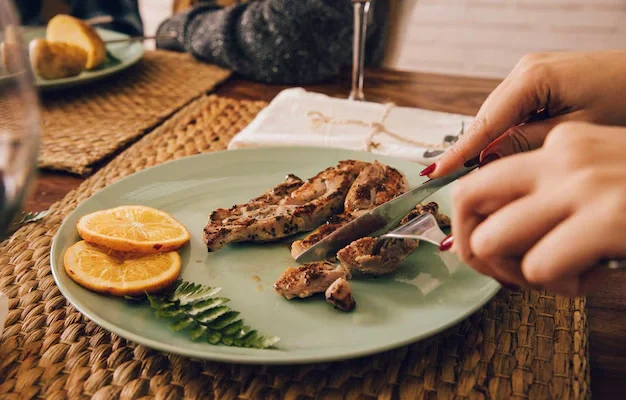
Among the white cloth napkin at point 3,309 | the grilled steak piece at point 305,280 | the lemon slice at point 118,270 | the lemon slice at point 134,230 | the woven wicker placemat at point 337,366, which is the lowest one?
the woven wicker placemat at point 337,366

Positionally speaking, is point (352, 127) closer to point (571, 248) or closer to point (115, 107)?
point (115, 107)

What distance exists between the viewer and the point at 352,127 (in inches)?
55.9

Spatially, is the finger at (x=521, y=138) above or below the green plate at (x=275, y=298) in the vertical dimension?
above

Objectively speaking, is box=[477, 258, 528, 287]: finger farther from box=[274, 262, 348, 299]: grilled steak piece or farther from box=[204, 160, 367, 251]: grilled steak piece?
box=[204, 160, 367, 251]: grilled steak piece

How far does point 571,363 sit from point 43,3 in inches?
120

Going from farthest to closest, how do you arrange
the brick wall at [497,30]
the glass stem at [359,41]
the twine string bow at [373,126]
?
the brick wall at [497,30] → the glass stem at [359,41] → the twine string bow at [373,126]

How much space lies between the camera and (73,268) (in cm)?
80

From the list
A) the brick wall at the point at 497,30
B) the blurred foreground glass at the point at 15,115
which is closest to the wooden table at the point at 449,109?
the blurred foreground glass at the point at 15,115

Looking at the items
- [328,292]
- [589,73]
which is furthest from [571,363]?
[589,73]

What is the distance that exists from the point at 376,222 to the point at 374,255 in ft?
0.38

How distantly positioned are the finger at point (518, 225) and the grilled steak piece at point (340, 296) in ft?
0.80

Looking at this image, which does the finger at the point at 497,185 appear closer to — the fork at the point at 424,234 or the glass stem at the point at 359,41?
the fork at the point at 424,234

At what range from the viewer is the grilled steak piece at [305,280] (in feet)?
2.60

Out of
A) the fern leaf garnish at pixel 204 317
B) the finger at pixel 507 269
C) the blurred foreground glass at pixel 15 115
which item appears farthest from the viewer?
the fern leaf garnish at pixel 204 317
